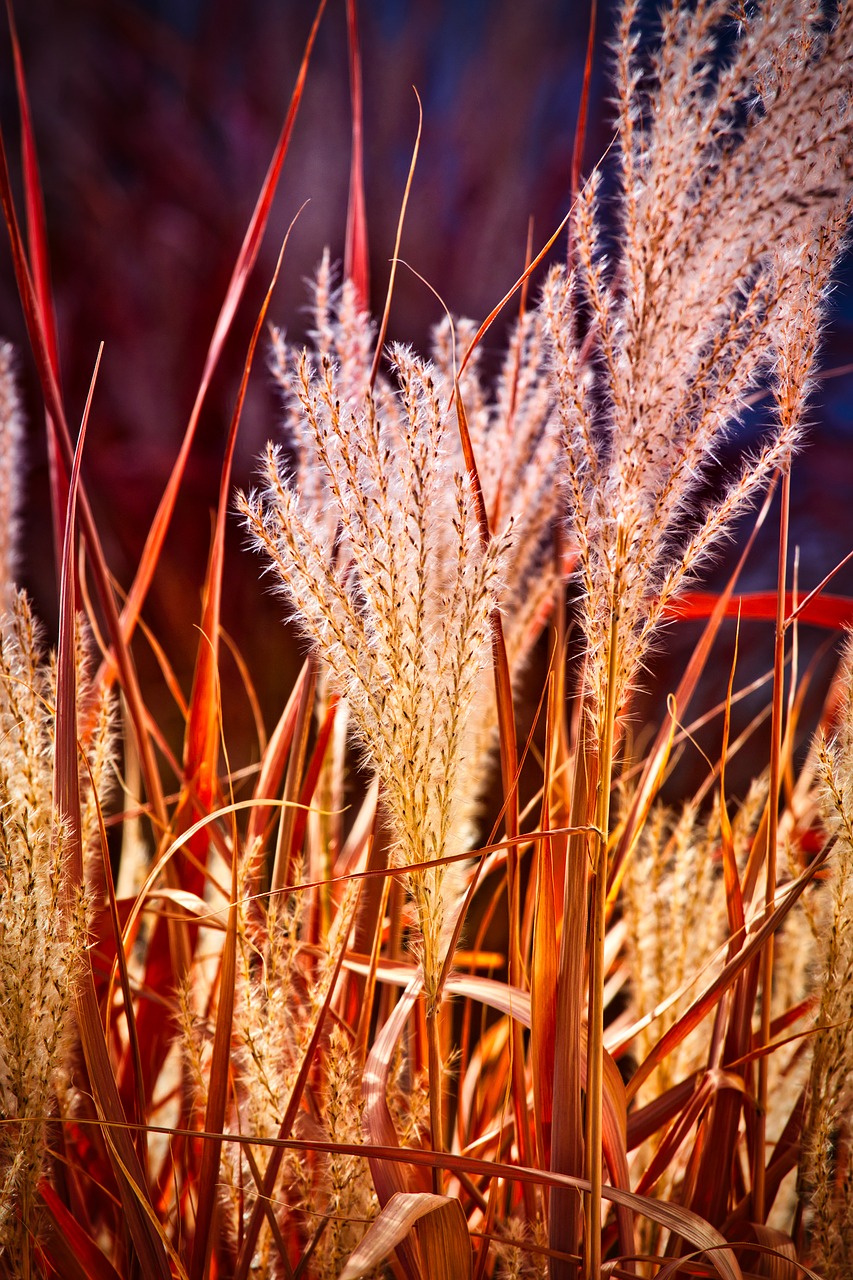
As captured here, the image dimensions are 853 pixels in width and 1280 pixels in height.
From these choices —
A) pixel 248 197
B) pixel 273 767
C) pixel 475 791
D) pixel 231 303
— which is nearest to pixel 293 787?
pixel 273 767

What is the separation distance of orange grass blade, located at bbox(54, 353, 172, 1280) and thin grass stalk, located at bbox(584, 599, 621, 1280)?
0.87 feet

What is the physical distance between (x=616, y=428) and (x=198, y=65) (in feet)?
4.12

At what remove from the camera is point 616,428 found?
39cm

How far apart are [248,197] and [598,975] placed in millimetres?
1327

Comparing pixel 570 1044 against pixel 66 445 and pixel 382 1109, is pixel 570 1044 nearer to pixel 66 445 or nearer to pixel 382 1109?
pixel 382 1109

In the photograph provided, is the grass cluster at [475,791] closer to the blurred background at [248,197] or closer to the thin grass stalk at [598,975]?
the thin grass stalk at [598,975]

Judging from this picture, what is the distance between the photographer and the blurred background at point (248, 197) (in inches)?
45.1

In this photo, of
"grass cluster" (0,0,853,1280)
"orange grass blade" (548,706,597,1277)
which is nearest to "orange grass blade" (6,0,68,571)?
"grass cluster" (0,0,853,1280)

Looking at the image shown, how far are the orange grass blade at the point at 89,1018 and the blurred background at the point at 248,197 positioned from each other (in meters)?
0.83

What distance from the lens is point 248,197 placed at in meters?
1.25

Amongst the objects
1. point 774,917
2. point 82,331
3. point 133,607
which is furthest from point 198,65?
point 774,917

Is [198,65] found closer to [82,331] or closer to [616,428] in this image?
[82,331]

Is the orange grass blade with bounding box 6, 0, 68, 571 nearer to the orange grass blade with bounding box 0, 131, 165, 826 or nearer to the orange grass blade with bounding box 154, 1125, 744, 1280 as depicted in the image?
the orange grass blade with bounding box 0, 131, 165, 826

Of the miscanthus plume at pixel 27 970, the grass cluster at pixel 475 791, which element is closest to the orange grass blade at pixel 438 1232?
the grass cluster at pixel 475 791
